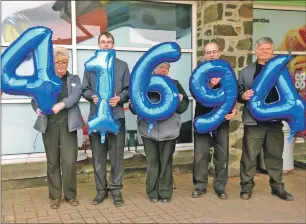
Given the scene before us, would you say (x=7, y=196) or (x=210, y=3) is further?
(x=210, y=3)

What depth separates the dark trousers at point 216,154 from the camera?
14.2 feet

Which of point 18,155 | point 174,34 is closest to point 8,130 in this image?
point 18,155

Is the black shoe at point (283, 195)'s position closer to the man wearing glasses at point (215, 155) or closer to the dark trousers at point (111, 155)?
the man wearing glasses at point (215, 155)

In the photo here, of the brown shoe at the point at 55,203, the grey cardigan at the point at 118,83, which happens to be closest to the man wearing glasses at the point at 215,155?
the grey cardigan at the point at 118,83

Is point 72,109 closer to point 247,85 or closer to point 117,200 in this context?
point 117,200

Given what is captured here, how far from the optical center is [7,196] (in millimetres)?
4555

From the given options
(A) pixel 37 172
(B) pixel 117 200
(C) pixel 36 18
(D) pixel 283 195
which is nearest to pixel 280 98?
(D) pixel 283 195

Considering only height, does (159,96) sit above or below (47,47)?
below

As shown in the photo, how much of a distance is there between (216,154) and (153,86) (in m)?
1.25

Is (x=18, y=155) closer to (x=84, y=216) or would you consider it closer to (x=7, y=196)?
(x=7, y=196)

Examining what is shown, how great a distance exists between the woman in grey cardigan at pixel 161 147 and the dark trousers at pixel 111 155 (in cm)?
30

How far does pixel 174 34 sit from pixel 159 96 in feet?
6.74

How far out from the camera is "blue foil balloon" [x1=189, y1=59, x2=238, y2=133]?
395 centimetres

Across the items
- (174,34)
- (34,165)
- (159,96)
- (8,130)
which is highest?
(174,34)
